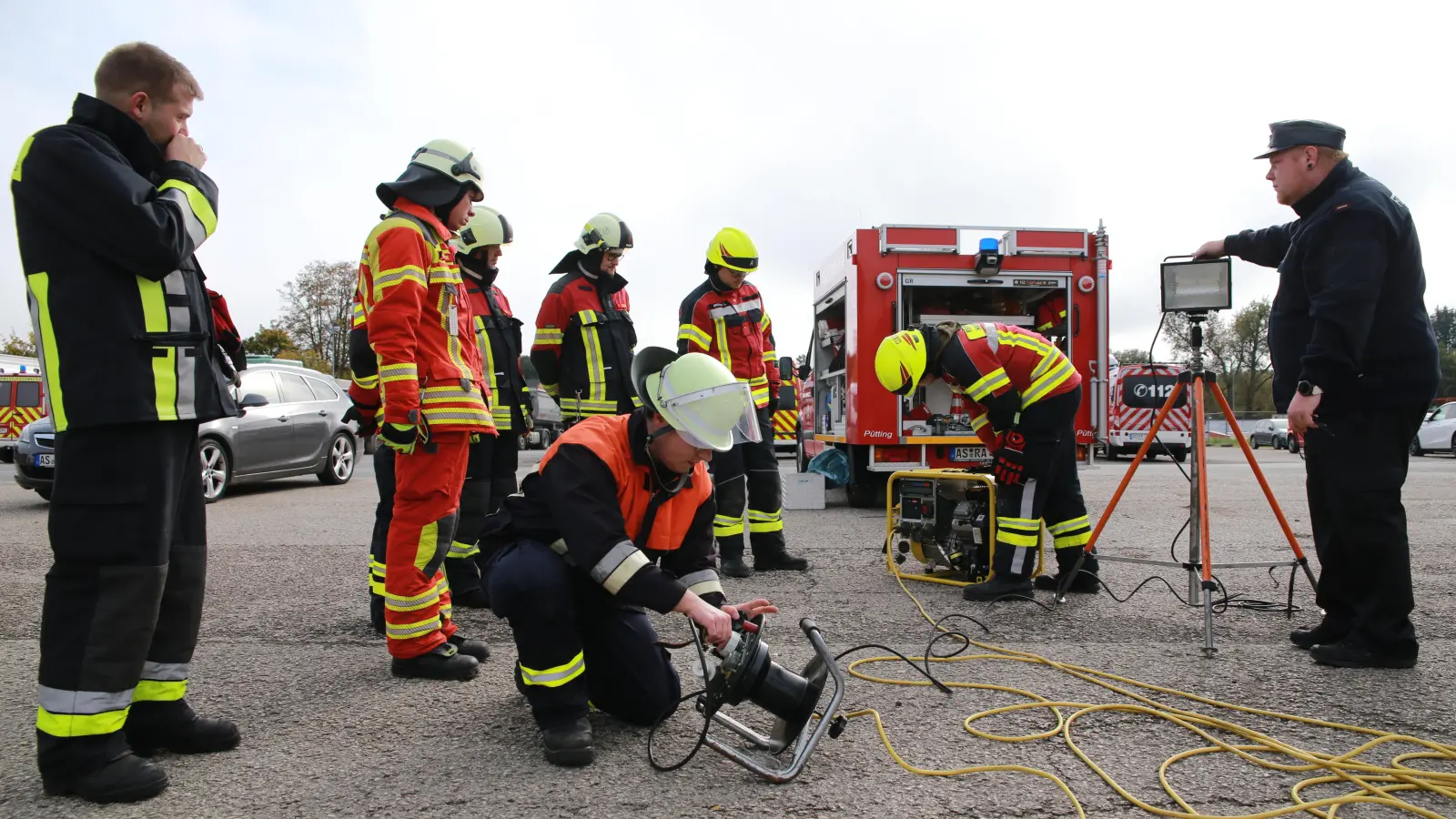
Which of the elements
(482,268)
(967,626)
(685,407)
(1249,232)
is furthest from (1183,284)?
(482,268)

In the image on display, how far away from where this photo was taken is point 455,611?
4590mm

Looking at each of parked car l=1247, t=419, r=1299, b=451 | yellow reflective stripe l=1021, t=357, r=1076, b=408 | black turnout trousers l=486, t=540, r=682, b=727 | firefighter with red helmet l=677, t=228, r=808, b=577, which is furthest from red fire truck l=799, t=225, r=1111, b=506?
parked car l=1247, t=419, r=1299, b=451

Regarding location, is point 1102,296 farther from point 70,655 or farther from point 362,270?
point 70,655

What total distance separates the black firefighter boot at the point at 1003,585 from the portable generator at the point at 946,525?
25 centimetres

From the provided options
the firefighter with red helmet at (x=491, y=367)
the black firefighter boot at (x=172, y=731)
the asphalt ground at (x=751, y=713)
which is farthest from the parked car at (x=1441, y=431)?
the black firefighter boot at (x=172, y=731)

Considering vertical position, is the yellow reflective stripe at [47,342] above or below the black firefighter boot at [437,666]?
above

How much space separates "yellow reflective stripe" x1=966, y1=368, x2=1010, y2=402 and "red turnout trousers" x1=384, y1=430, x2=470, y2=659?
2795mm

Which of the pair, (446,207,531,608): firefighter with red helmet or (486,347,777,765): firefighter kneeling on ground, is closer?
(486,347,777,765): firefighter kneeling on ground

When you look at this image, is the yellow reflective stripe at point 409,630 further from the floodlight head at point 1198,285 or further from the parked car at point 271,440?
the parked car at point 271,440

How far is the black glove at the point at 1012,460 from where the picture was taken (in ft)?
16.0

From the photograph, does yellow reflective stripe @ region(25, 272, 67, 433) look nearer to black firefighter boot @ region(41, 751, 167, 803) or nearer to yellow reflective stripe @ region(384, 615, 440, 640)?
black firefighter boot @ region(41, 751, 167, 803)

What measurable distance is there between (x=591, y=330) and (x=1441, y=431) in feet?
84.9

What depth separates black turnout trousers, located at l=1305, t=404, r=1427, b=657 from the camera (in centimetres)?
349

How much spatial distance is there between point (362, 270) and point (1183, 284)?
355 centimetres
